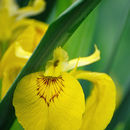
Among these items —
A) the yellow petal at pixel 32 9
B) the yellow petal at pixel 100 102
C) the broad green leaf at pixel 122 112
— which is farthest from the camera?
the broad green leaf at pixel 122 112

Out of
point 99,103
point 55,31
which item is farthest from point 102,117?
point 55,31

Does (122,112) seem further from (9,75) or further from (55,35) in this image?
(55,35)

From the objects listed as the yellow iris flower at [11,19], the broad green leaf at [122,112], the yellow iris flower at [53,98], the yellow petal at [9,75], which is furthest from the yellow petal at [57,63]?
the broad green leaf at [122,112]

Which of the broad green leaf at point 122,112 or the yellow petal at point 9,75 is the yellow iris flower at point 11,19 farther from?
the broad green leaf at point 122,112

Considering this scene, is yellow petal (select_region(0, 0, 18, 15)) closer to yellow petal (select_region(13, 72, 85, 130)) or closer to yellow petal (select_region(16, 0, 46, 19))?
yellow petal (select_region(16, 0, 46, 19))

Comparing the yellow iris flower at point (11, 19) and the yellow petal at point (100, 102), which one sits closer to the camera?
the yellow petal at point (100, 102)

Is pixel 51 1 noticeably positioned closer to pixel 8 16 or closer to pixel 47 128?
pixel 8 16

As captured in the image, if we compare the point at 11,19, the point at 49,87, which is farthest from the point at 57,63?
the point at 11,19

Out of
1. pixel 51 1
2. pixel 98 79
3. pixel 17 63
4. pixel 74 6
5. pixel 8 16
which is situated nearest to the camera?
pixel 74 6
